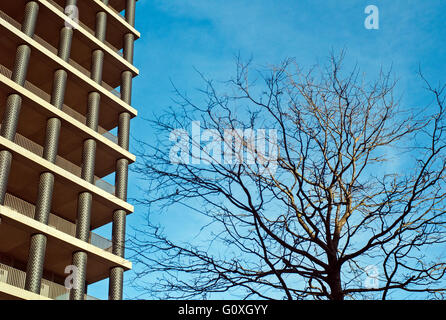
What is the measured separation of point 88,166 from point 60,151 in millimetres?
3712

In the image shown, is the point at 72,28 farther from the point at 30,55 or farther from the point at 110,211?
the point at 110,211

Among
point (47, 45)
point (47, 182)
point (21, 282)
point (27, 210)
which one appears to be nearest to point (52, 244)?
point (21, 282)

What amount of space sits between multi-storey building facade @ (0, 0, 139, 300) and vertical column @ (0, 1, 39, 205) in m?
0.05

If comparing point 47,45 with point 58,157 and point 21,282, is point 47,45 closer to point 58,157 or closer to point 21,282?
point 58,157

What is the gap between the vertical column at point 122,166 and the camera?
23.3 m

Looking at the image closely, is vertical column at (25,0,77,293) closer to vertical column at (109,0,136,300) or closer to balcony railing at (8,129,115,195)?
balcony railing at (8,129,115,195)

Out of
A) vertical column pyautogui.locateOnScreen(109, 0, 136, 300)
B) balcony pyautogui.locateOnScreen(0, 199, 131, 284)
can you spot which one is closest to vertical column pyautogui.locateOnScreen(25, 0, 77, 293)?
balcony pyautogui.locateOnScreen(0, 199, 131, 284)

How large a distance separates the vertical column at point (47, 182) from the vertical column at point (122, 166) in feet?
11.4

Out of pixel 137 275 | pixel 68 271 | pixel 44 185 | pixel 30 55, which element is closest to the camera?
pixel 137 275

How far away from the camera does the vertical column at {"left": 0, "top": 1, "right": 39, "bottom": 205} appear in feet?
65.4

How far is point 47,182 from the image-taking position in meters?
21.7
